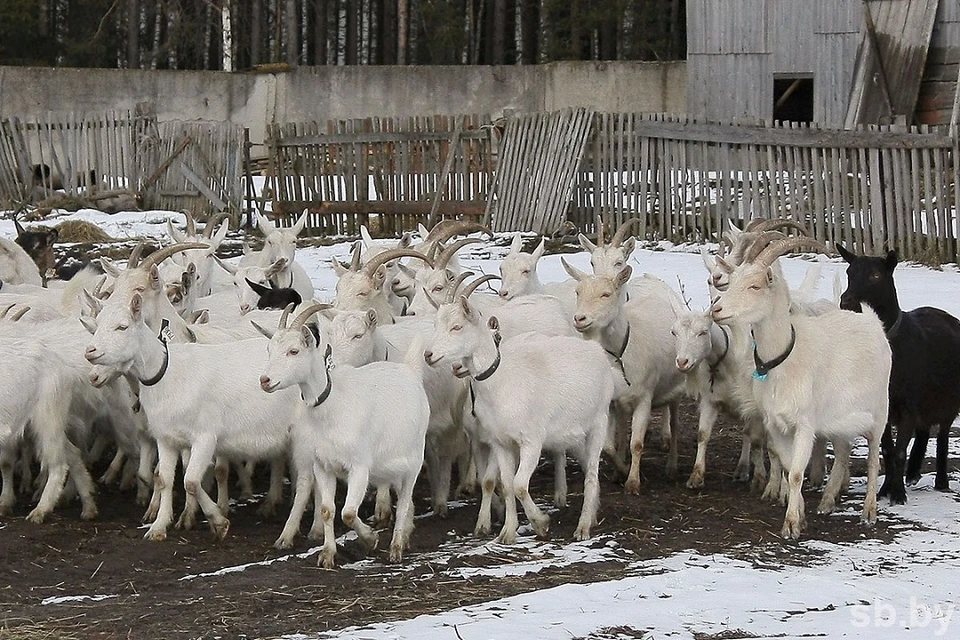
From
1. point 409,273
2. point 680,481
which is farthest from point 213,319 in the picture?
point 680,481

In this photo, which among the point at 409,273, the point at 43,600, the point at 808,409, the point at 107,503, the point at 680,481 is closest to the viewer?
the point at 43,600

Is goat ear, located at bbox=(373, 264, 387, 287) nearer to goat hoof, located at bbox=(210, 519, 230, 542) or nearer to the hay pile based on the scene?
goat hoof, located at bbox=(210, 519, 230, 542)

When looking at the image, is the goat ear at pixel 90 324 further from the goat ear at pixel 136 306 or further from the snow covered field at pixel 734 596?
the snow covered field at pixel 734 596

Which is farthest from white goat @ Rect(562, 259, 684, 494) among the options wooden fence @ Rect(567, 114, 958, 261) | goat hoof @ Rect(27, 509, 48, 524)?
wooden fence @ Rect(567, 114, 958, 261)

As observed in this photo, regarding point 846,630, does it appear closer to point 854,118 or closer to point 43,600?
point 43,600

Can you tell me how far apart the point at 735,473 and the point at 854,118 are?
12738 mm

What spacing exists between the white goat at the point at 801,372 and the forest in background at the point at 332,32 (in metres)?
27.0

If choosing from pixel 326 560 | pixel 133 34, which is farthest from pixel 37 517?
pixel 133 34

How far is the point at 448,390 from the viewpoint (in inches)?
324

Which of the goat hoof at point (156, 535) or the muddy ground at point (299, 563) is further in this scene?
the goat hoof at point (156, 535)

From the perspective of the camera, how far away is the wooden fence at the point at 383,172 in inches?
783

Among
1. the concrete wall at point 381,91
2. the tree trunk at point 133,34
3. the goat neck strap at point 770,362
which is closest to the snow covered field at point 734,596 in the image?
the goat neck strap at point 770,362

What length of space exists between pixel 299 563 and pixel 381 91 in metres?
23.4

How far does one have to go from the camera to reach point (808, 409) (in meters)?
7.64
